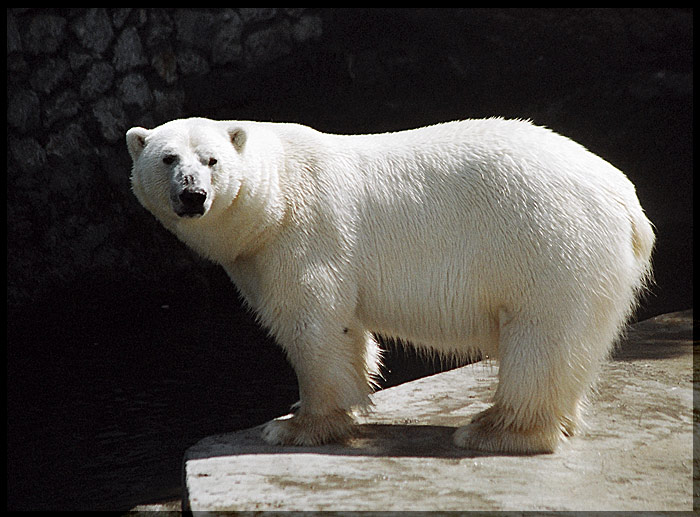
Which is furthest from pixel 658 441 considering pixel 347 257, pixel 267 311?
pixel 267 311

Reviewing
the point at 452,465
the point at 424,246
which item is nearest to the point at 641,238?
the point at 424,246

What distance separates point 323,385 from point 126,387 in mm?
3231

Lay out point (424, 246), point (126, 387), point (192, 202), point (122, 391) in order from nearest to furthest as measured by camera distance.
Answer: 1. point (192, 202)
2. point (424, 246)
3. point (122, 391)
4. point (126, 387)

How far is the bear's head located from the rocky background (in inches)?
181

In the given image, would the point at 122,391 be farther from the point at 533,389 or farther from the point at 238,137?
the point at 533,389

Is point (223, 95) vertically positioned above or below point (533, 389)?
above

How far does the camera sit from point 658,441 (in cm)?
414

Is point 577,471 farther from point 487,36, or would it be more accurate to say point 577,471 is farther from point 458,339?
point 487,36

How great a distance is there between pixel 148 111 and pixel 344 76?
2.31 m

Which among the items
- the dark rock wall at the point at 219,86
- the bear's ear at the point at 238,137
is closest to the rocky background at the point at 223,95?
the dark rock wall at the point at 219,86

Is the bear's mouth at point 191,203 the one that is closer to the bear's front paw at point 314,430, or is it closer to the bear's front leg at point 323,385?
the bear's front leg at point 323,385

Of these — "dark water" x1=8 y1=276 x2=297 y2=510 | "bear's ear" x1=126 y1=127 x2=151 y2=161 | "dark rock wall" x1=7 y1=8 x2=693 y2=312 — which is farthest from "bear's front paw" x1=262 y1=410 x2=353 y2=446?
"dark rock wall" x1=7 y1=8 x2=693 y2=312

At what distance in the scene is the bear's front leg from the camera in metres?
4.14

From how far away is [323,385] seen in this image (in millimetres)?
4172
